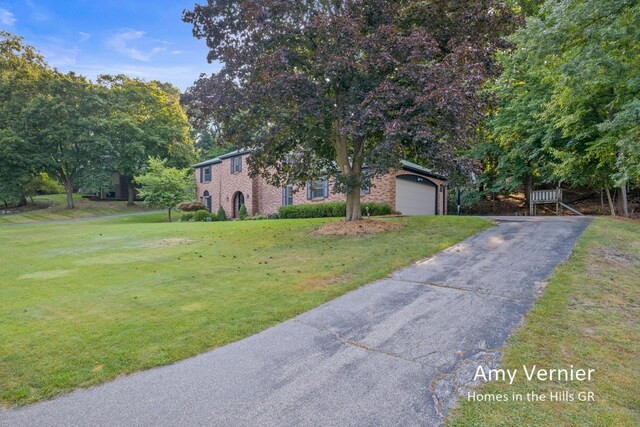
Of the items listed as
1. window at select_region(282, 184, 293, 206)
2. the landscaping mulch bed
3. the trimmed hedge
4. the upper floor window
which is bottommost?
the landscaping mulch bed

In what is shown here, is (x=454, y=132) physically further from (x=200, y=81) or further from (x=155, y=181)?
(x=155, y=181)

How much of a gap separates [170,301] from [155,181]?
20.6 meters

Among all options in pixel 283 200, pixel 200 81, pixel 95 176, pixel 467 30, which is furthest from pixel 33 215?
pixel 467 30

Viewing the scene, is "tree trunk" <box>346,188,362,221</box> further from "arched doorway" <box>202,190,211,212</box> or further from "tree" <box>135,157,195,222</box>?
"arched doorway" <box>202,190,211,212</box>

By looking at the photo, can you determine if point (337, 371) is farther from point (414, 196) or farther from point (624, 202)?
point (624, 202)

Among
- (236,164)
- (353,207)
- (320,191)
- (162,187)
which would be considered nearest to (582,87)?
(353,207)

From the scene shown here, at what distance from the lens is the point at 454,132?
909 cm

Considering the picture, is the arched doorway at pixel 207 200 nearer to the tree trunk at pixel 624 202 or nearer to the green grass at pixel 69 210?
the green grass at pixel 69 210

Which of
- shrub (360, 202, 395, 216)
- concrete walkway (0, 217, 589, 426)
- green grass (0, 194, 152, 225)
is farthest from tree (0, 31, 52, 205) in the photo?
concrete walkway (0, 217, 589, 426)

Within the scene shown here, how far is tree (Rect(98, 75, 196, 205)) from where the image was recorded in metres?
32.9

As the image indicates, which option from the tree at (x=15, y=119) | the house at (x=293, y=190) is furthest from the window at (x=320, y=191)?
the tree at (x=15, y=119)

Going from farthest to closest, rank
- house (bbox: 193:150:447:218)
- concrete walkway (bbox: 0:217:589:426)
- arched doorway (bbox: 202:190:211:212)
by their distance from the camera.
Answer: arched doorway (bbox: 202:190:211:212)
house (bbox: 193:150:447:218)
concrete walkway (bbox: 0:217:589:426)

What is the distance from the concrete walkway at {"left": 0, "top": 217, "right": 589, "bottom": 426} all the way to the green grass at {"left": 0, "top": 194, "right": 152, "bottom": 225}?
3006 cm

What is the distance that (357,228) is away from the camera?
1158cm
